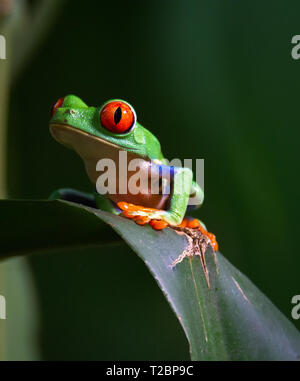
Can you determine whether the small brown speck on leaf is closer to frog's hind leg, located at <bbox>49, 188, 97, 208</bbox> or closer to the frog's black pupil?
the frog's black pupil

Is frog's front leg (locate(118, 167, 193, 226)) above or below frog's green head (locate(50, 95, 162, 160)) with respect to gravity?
below

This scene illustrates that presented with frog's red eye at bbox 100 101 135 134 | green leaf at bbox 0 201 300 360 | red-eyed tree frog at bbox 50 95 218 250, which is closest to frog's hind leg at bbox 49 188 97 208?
red-eyed tree frog at bbox 50 95 218 250

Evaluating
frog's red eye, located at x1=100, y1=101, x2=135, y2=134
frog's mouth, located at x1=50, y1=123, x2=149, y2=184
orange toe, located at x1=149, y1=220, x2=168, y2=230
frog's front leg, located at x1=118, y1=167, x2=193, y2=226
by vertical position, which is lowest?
orange toe, located at x1=149, y1=220, x2=168, y2=230

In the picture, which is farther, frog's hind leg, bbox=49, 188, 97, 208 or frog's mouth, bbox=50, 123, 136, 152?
frog's hind leg, bbox=49, 188, 97, 208

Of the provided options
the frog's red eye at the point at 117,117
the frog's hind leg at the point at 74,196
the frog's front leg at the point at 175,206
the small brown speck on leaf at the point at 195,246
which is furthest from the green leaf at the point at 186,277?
the frog's hind leg at the point at 74,196

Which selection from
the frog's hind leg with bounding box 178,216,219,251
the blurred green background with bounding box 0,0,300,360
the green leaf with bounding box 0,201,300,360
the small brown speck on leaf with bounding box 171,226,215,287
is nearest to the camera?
the green leaf with bounding box 0,201,300,360

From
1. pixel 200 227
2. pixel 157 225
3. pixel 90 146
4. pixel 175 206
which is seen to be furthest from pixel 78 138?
pixel 157 225

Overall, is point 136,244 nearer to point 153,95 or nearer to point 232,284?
point 232,284

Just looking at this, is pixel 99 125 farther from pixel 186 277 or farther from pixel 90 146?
pixel 186 277
